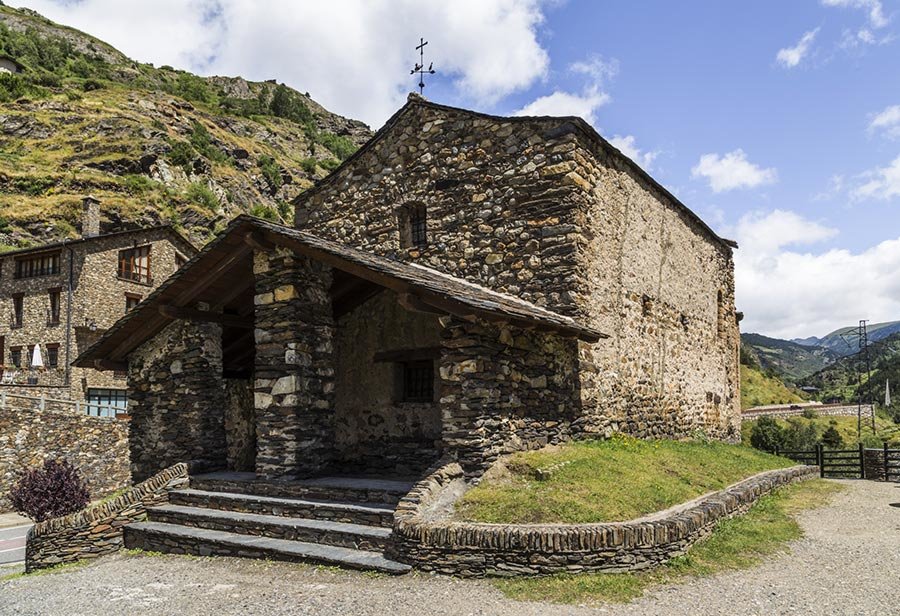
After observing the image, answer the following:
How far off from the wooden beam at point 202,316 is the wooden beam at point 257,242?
2.01 metres

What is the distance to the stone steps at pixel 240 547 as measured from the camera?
693 cm

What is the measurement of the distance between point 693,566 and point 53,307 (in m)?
32.9

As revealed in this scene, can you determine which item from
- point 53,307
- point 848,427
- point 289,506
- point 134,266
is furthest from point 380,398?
point 848,427

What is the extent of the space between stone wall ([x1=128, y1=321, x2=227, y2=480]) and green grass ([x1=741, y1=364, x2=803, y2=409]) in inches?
1871

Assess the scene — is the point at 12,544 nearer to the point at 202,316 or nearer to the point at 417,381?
the point at 202,316

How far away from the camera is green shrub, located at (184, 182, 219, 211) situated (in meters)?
Answer: 55.0

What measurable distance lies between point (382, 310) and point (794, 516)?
25.2 feet

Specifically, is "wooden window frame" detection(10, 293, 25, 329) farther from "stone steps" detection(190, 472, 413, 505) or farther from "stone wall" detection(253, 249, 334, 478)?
"stone wall" detection(253, 249, 334, 478)

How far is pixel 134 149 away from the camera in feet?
187

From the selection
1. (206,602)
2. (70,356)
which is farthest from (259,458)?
(70,356)

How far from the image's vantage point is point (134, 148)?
57219mm

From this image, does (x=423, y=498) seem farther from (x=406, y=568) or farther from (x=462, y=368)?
(x=462, y=368)

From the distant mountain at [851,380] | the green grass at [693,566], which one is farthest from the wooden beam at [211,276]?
the distant mountain at [851,380]

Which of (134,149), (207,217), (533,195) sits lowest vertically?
(533,195)
